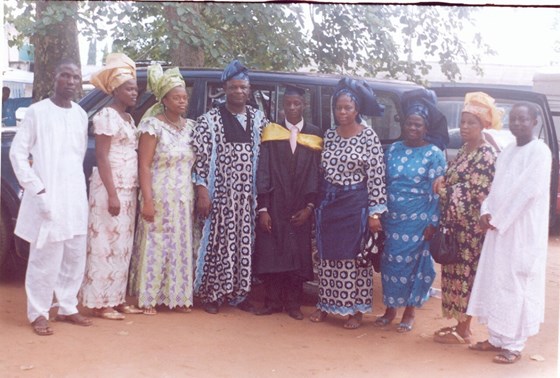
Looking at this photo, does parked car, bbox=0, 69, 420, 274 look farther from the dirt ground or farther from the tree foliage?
the dirt ground

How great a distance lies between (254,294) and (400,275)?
1183 mm

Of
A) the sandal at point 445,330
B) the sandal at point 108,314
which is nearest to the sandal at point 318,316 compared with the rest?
the sandal at point 445,330

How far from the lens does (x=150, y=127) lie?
5039mm

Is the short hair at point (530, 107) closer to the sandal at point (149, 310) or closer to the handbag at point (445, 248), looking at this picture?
the handbag at point (445, 248)

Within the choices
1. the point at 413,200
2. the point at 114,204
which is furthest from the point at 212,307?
the point at 413,200

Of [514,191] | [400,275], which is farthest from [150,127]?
[514,191]

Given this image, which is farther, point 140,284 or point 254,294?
point 254,294

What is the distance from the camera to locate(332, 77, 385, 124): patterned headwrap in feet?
16.4

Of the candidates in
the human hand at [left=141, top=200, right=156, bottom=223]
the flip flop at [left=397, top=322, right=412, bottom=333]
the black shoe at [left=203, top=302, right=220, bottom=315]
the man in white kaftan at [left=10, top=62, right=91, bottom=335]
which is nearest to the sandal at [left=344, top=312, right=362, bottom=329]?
the flip flop at [left=397, top=322, right=412, bottom=333]

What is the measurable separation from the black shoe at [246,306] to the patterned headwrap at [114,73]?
5.40ft

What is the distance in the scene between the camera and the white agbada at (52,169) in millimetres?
4602

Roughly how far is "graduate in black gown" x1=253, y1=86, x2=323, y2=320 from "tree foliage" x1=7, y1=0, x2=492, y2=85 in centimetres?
52

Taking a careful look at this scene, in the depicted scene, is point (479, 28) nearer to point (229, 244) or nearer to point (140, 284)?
point (229, 244)

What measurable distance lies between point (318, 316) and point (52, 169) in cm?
194
